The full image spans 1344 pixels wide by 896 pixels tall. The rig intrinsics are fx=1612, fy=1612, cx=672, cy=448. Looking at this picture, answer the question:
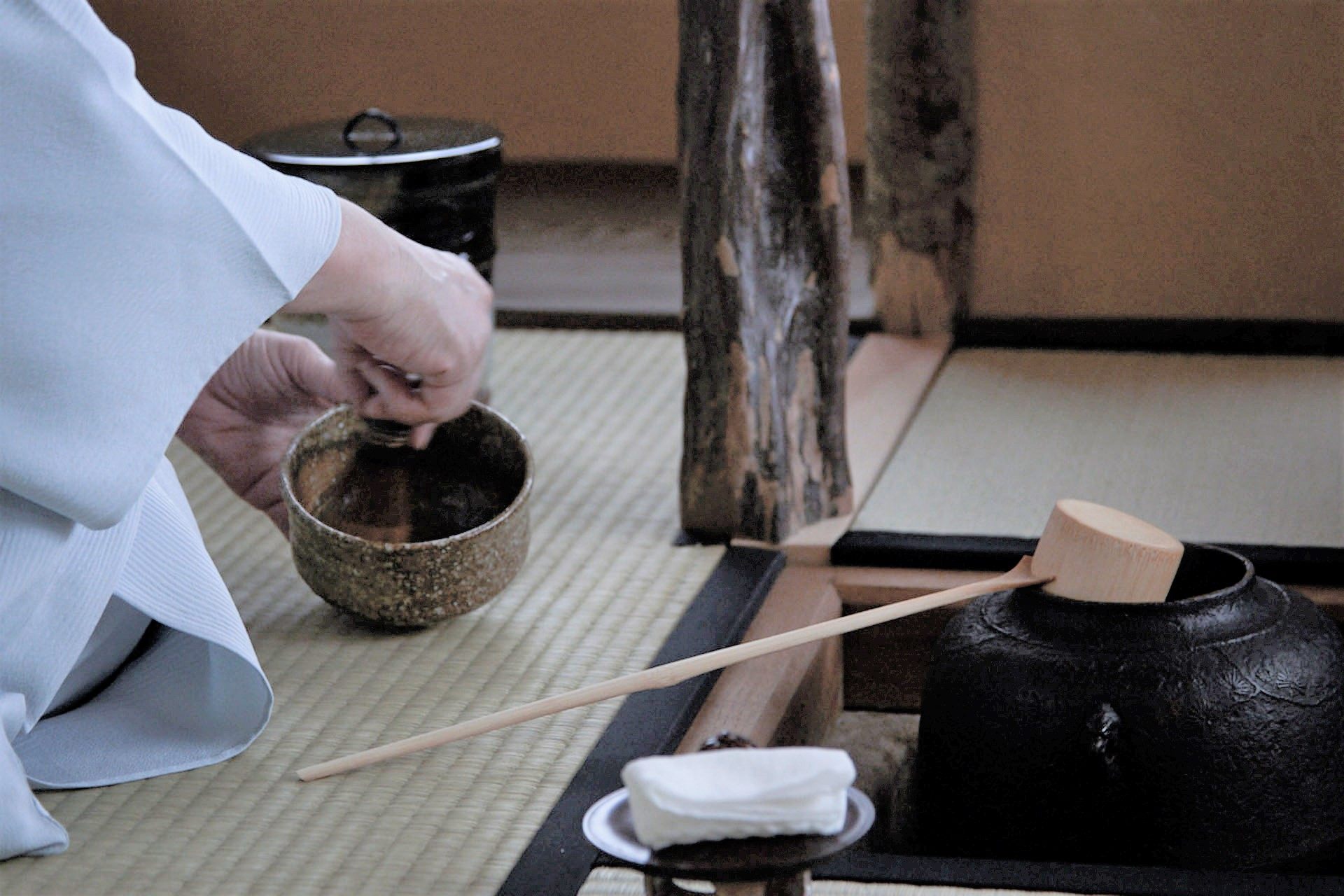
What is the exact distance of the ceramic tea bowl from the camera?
1466 mm

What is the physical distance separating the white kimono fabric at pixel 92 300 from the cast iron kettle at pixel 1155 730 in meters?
0.64

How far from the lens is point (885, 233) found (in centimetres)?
247

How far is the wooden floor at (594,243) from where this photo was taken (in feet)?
10.1

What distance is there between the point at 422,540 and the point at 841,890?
0.65 metres

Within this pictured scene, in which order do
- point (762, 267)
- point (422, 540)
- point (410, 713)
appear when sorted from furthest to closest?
point (762, 267)
point (422, 540)
point (410, 713)

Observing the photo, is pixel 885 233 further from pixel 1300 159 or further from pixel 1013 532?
pixel 1013 532

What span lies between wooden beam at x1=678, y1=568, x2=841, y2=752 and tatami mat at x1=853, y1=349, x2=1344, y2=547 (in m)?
0.16

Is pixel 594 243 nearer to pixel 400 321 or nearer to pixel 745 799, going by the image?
pixel 400 321

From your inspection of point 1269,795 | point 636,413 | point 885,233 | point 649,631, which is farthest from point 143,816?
point 885,233

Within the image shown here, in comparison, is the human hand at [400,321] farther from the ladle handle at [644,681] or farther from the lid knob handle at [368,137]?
the lid knob handle at [368,137]

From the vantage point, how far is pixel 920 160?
7.94 feet

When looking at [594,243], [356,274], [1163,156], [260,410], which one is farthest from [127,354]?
[594,243]

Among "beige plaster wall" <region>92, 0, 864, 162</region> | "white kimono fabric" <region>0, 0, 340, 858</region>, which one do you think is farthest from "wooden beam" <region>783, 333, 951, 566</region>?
"beige plaster wall" <region>92, 0, 864, 162</region>

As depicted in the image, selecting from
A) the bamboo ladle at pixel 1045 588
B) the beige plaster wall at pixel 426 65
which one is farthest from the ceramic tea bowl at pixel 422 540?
the beige plaster wall at pixel 426 65
